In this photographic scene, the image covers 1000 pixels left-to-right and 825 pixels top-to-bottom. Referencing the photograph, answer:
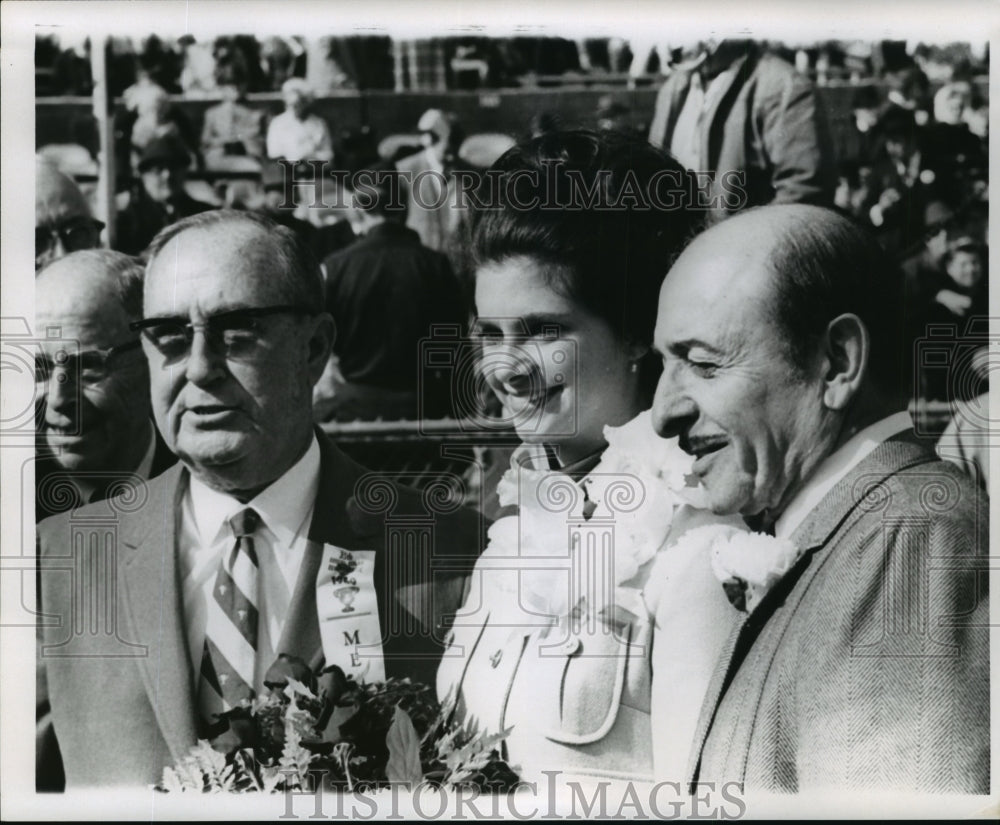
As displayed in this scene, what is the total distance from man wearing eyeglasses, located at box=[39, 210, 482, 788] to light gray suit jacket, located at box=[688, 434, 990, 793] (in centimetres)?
117

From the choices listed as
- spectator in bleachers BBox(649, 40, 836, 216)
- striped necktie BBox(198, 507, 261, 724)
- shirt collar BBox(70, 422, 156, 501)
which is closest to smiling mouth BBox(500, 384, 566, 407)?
spectator in bleachers BBox(649, 40, 836, 216)

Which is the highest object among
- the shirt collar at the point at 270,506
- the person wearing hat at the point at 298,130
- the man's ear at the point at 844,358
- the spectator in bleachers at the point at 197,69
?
the spectator in bleachers at the point at 197,69

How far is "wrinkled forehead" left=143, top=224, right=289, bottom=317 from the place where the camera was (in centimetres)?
505

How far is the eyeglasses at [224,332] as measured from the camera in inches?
198

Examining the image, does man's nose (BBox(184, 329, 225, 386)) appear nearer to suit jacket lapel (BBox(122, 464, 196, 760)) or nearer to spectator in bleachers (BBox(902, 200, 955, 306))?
suit jacket lapel (BBox(122, 464, 196, 760))

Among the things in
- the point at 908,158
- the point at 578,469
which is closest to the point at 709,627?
the point at 578,469

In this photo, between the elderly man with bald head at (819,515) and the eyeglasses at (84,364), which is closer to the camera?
the elderly man with bald head at (819,515)

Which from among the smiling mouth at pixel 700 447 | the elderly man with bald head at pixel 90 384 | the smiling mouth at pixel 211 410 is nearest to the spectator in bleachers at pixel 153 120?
the elderly man with bald head at pixel 90 384

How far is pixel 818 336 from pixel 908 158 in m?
0.77

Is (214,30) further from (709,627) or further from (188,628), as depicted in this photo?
(709,627)

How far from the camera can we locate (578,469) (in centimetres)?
506

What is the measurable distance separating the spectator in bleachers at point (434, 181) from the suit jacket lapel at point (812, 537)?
1703 mm

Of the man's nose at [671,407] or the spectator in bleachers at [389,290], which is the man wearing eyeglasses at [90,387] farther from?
the man's nose at [671,407]

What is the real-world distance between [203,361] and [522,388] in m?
1.19
